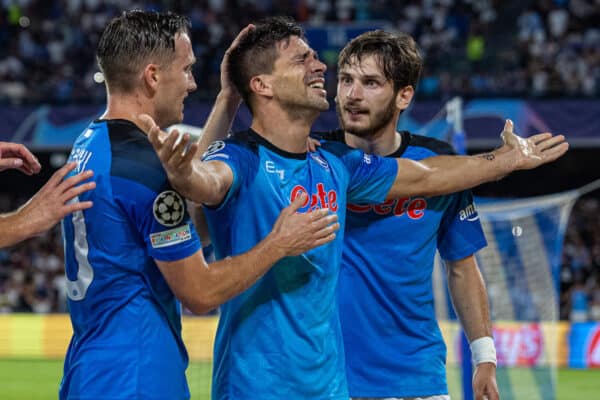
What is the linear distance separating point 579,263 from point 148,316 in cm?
1897

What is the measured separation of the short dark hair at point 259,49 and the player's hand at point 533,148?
1.19 meters

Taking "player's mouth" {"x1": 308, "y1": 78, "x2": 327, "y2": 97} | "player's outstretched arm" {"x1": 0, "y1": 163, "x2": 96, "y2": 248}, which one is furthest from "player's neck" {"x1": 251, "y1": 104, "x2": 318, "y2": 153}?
→ "player's outstretched arm" {"x1": 0, "y1": 163, "x2": 96, "y2": 248}

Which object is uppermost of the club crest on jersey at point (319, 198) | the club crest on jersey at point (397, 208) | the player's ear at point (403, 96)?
the player's ear at point (403, 96)

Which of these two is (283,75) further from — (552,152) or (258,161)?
(552,152)

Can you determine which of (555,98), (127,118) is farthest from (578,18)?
(127,118)

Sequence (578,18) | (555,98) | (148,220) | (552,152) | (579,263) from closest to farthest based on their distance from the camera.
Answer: (148,220) → (552,152) → (555,98) → (579,263) → (578,18)

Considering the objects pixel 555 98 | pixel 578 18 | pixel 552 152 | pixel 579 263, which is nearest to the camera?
pixel 552 152

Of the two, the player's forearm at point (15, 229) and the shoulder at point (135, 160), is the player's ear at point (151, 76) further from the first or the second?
the player's forearm at point (15, 229)

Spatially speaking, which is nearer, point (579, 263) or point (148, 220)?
point (148, 220)

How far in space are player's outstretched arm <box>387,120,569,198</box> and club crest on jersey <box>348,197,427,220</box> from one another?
0.20m

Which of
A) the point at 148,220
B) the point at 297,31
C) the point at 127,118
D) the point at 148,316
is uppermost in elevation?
the point at 297,31

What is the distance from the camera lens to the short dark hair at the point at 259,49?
4124 millimetres

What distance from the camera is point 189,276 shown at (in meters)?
3.53

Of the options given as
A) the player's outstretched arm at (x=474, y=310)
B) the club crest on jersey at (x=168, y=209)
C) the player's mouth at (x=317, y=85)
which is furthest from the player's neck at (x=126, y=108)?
the player's outstretched arm at (x=474, y=310)
